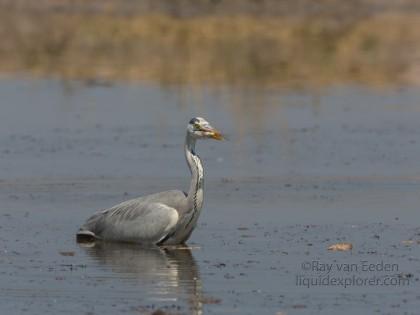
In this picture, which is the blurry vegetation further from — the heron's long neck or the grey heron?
the grey heron

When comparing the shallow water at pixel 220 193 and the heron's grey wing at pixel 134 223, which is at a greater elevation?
the heron's grey wing at pixel 134 223

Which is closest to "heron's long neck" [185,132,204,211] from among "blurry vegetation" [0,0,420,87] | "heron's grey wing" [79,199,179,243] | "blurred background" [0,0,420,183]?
"heron's grey wing" [79,199,179,243]

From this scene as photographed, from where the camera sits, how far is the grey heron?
13156 millimetres

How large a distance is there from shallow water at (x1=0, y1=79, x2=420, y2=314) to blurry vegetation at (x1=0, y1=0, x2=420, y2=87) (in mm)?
3335

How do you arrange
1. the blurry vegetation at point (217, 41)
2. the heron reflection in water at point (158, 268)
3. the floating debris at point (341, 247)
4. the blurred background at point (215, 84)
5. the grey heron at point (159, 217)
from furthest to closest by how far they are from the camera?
the blurry vegetation at point (217, 41) → the blurred background at point (215, 84) → the grey heron at point (159, 217) → the floating debris at point (341, 247) → the heron reflection in water at point (158, 268)

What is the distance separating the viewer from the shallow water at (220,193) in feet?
35.9

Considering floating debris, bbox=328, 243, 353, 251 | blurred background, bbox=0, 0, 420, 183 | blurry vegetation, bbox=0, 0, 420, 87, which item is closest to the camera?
floating debris, bbox=328, 243, 353, 251

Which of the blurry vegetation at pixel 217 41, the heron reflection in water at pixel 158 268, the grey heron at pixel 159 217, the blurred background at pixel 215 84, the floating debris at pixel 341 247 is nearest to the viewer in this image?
the heron reflection in water at pixel 158 268

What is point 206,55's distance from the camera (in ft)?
111

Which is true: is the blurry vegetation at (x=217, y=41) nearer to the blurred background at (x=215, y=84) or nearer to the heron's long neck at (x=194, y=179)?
the blurred background at (x=215, y=84)

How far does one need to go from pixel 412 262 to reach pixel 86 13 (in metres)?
34.2

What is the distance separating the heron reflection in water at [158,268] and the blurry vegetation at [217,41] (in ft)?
48.6

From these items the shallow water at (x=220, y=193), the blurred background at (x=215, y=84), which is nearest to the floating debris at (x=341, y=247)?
the shallow water at (x=220, y=193)

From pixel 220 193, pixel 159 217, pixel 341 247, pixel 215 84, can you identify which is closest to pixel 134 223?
pixel 159 217
